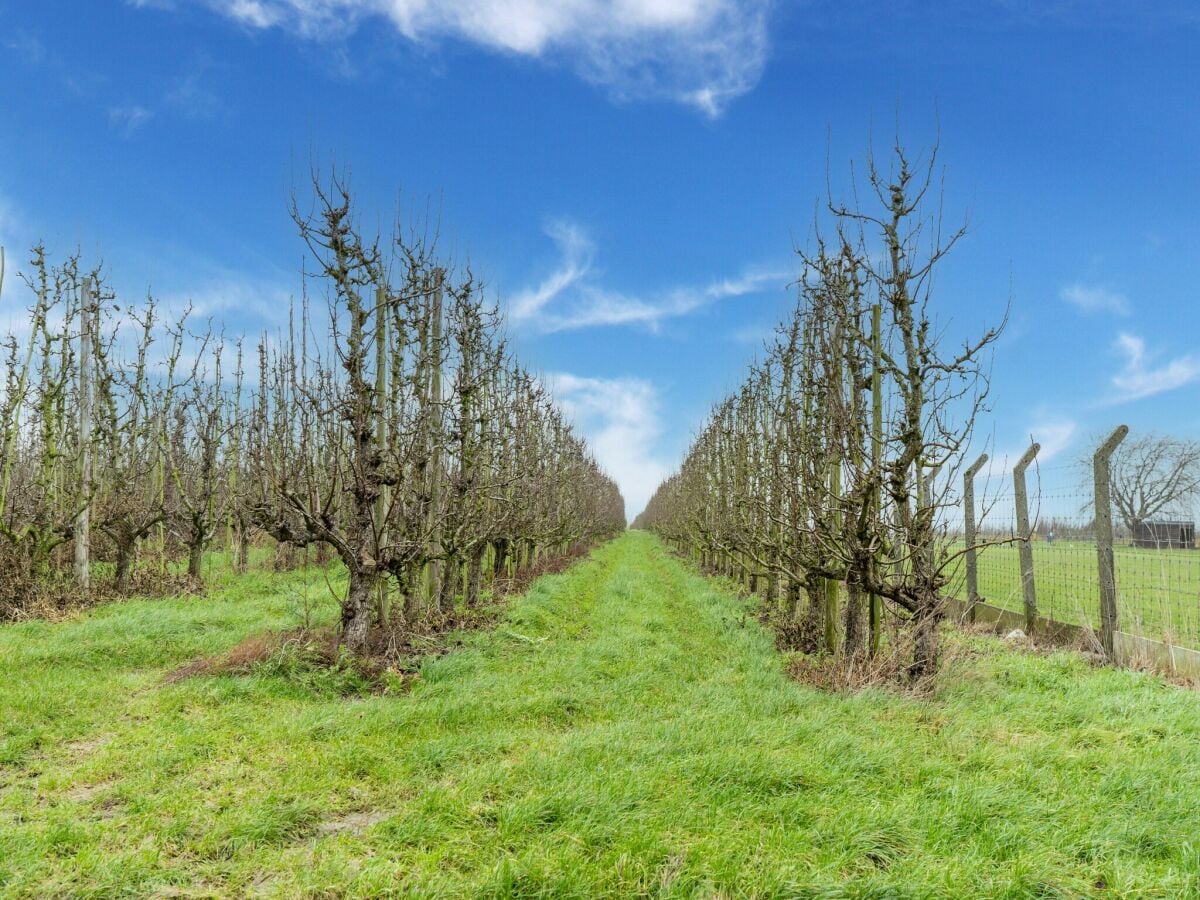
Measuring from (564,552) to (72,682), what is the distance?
18.3 metres

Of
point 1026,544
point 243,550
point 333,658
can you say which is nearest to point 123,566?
point 243,550

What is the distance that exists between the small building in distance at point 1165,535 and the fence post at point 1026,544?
1209mm

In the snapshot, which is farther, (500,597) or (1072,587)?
(500,597)

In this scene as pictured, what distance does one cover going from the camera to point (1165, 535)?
832 cm

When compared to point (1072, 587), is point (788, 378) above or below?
above

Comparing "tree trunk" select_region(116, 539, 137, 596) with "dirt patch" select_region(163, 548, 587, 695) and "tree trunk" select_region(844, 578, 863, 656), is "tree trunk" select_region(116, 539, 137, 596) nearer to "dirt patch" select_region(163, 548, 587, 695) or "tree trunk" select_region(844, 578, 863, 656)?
"dirt patch" select_region(163, 548, 587, 695)

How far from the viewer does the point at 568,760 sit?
14.8ft

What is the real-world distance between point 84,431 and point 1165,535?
17.4 metres

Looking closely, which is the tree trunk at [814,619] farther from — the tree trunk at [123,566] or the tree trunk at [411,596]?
the tree trunk at [123,566]

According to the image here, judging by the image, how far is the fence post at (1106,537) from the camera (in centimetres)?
779

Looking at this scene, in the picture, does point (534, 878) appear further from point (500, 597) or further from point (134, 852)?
point (500, 597)

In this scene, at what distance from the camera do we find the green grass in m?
3.22

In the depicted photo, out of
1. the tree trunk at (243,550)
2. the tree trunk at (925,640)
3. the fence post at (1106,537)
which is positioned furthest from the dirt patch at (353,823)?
the tree trunk at (243,550)

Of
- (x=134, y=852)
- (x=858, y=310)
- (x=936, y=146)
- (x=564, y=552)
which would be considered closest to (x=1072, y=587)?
(x=858, y=310)
